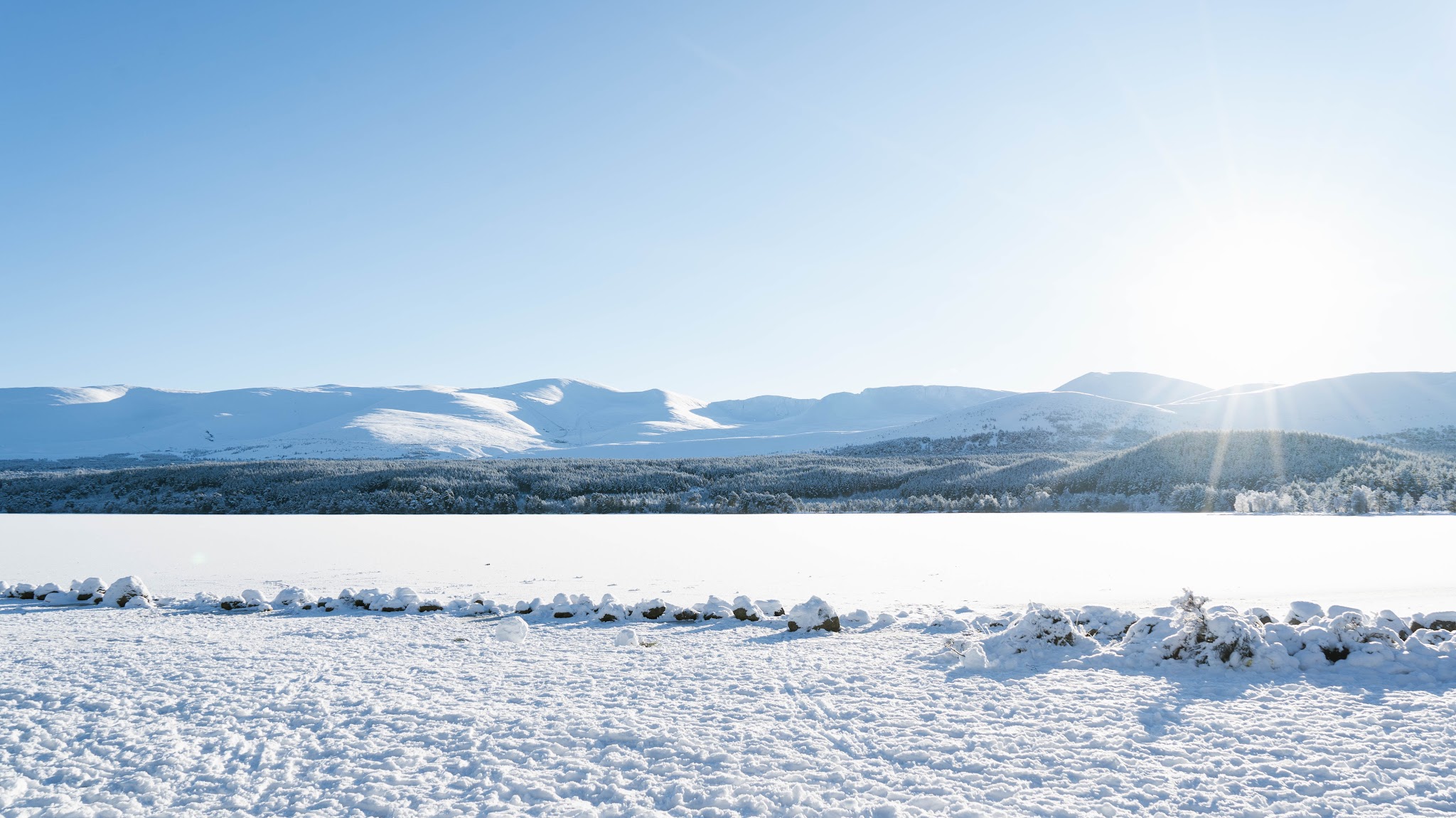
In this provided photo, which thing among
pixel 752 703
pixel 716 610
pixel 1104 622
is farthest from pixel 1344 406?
pixel 752 703

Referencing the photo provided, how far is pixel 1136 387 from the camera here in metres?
135

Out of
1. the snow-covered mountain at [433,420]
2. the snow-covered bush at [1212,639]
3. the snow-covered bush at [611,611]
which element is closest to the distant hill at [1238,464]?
the snow-covered bush at [1212,639]

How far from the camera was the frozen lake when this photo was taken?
917 centimetres

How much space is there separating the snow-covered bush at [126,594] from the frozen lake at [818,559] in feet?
1.94

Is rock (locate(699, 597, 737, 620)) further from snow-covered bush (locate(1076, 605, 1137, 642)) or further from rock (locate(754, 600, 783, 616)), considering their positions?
snow-covered bush (locate(1076, 605, 1137, 642))

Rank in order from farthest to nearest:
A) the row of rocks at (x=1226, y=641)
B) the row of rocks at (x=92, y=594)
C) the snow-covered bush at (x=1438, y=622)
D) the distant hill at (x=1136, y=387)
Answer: the distant hill at (x=1136, y=387) → the row of rocks at (x=92, y=594) → the snow-covered bush at (x=1438, y=622) → the row of rocks at (x=1226, y=641)

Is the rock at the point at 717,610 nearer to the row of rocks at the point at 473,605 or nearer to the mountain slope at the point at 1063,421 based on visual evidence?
the row of rocks at the point at 473,605

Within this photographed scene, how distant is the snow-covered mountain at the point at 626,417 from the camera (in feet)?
241

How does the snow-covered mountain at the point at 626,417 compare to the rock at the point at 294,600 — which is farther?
the snow-covered mountain at the point at 626,417

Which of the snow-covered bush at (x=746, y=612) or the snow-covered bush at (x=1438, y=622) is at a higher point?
the snow-covered bush at (x=1438, y=622)

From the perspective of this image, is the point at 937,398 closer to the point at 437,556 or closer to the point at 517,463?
the point at 517,463

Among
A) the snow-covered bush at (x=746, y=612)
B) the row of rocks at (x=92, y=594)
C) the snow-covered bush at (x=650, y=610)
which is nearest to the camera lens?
the snow-covered bush at (x=746, y=612)

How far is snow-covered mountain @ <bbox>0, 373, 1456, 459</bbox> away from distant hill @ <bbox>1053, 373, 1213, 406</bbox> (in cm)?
40

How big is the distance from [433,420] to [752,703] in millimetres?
108606
